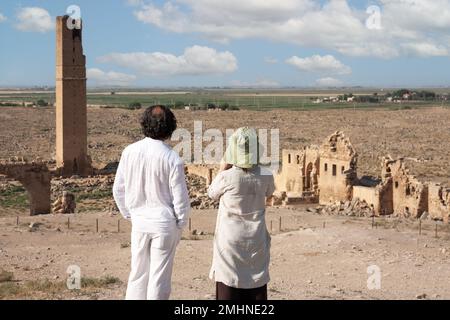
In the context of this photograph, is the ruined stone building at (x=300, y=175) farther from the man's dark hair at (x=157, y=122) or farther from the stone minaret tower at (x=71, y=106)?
the man's dark hair at (x=157, y=122)

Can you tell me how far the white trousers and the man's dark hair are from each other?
90 centimetres

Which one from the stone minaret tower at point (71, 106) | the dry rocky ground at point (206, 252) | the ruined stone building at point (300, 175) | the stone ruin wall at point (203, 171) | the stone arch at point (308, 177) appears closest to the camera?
the dry rocky ground at point (206, 252)

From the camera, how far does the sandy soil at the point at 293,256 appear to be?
1145cm

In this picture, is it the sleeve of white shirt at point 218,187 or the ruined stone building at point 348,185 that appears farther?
the ruined stone building at point 348,185

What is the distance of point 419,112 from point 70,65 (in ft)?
253

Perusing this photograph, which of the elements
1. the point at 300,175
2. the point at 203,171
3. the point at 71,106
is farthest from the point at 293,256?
the point at 71,106

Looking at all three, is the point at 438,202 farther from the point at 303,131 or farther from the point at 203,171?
the point at 303,131

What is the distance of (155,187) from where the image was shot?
5863mm

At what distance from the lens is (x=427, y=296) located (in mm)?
11453

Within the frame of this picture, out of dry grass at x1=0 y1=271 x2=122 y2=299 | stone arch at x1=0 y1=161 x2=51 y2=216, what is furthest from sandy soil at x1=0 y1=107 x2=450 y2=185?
dry grass at x1=0 y1=271 x2=122 y2=299

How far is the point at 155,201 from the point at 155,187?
0.13 meters

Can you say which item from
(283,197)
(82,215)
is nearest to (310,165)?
(283,197)

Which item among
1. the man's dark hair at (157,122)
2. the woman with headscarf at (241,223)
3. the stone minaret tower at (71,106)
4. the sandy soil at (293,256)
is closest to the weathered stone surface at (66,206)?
the sandy soil at (293,256)

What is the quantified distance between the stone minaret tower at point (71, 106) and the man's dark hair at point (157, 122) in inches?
1132
